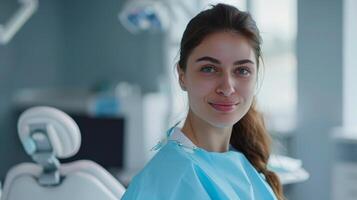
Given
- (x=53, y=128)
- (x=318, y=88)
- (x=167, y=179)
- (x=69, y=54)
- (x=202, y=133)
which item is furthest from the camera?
(x=69, y=54)

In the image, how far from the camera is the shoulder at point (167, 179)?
126 cm

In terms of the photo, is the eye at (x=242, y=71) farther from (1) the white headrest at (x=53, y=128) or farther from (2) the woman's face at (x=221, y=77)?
(1) the white headrest at (x=53, y=128)

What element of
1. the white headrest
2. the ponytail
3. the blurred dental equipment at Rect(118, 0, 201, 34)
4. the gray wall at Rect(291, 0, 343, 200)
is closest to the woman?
the ponytail

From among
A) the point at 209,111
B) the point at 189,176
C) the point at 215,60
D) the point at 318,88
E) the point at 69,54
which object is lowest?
the point at 318,88

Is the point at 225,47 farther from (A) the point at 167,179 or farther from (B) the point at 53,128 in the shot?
(B) the point at 53,128

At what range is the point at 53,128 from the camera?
62.7 inches

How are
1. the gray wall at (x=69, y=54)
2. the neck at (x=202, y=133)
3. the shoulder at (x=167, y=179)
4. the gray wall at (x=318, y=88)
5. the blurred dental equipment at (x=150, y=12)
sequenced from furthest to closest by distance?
the gray wall at (x=69, y=54) < the gray wall at (x=318, y=88) < the blurred dental equipment at (x=150, y=12) < the neck at (x=202, y=133) < the shoulder at (x=167, y=179)

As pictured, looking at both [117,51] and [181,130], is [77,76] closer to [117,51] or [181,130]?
[117,51]

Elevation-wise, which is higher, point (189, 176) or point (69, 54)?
point (189, 176)

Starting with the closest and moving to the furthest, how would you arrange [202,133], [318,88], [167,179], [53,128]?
[167,179]
[202,133]
[53,128]
[318,88]

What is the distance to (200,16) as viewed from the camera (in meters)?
1.38

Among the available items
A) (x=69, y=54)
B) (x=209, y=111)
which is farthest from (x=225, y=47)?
(x=69, y=54)

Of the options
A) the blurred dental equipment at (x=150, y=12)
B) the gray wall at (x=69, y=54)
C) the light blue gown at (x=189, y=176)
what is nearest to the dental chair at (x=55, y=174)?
the light blue gown at (x=189, y=176)

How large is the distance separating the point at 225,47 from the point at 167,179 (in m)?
0.31
